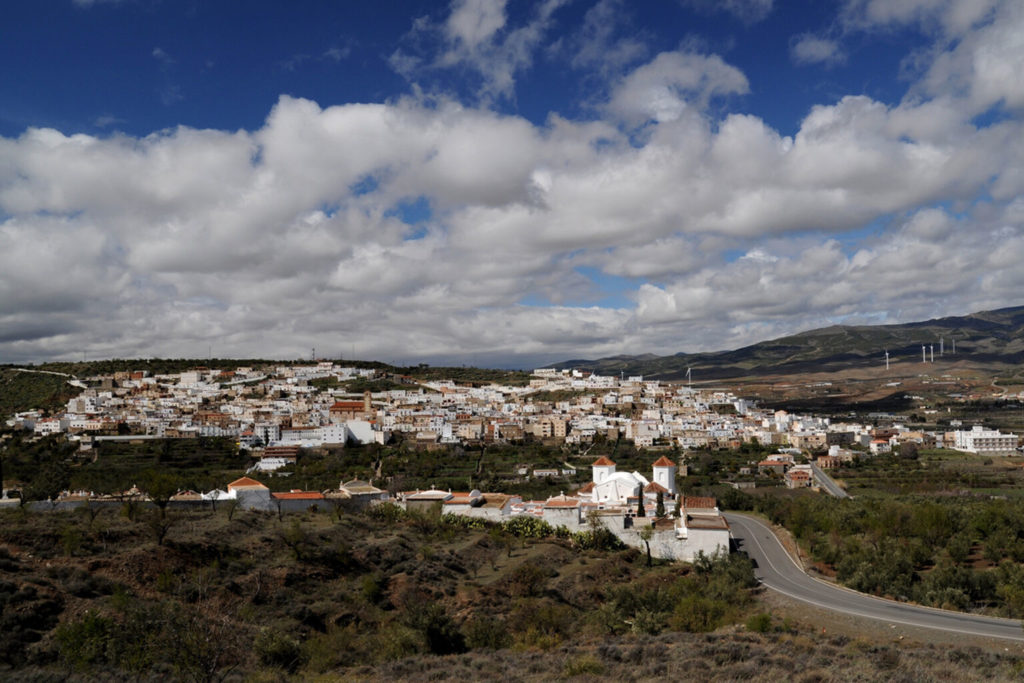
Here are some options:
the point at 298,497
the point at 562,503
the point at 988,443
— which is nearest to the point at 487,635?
the point at 562,503

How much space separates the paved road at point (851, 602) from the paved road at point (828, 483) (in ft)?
60.8

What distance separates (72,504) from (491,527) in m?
18.7

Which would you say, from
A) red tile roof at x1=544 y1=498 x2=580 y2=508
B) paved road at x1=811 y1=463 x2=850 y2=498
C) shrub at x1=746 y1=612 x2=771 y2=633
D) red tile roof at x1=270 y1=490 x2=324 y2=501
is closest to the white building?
paved road at x1=811 y1=463 x2=850 y2=498

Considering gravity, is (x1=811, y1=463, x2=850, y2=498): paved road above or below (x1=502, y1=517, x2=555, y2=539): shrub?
below

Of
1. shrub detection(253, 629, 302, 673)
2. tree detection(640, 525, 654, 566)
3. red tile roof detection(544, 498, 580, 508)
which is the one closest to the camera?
shrub detection(253, 629, 302, 673)

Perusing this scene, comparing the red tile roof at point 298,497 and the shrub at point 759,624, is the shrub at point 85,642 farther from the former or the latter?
the red tile roof at point 298,497

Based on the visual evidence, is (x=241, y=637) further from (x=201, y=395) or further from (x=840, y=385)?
(x=840, y=385)

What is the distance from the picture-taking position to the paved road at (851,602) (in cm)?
1842

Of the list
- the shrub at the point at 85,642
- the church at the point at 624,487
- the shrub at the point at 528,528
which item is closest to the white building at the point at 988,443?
the church at the point at 624,487

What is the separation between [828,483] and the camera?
2076 inches

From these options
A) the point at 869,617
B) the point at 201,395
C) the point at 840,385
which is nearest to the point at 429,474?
the point at 869,617

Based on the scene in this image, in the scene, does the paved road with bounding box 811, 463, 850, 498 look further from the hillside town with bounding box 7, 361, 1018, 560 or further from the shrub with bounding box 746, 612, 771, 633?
the shrub with bounding box 746, 612, 771, 633

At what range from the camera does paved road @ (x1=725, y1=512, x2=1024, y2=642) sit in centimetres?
1842

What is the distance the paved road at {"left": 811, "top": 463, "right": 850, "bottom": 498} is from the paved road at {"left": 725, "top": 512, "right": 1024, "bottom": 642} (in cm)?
1854
